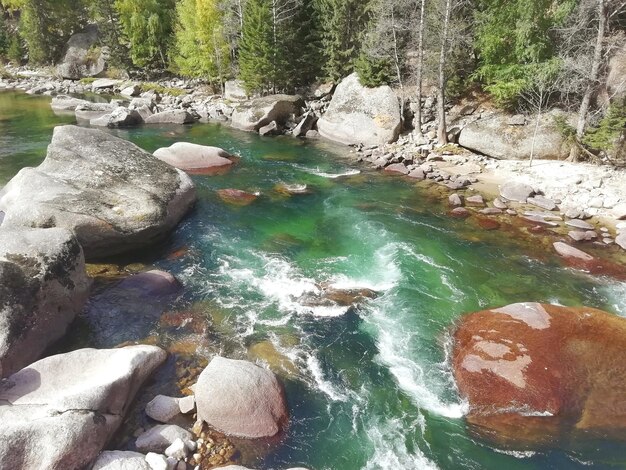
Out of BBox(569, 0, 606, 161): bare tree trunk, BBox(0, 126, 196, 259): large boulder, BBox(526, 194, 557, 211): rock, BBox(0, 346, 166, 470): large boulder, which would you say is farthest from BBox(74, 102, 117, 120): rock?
BBox(569, 0, 606, 161): bare tree trunk

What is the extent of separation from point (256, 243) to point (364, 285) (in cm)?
461

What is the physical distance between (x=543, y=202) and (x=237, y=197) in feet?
44.7

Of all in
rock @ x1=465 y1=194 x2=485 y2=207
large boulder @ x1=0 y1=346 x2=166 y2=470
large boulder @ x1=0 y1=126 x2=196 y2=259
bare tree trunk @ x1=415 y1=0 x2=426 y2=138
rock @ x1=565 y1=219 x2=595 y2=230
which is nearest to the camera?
large boulder @ x1=0 y1=346 x2=166 y2=470

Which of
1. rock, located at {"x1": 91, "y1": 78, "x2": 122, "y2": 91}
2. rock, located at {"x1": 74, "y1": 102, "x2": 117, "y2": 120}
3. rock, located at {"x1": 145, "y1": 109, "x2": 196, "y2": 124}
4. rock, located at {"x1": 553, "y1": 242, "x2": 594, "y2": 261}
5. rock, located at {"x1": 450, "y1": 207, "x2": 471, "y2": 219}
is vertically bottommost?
rock, located at {"x1": 553, "y1": 242, "x2": 594, "y2": 261}

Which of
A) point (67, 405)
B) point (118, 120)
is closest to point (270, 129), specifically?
point (118, 120)

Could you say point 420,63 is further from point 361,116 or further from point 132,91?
point 132,91

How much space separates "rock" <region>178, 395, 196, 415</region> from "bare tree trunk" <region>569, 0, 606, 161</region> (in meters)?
21.5

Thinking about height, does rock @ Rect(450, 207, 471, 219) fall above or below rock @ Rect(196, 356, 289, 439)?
below

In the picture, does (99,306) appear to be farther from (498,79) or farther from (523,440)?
(498,79)

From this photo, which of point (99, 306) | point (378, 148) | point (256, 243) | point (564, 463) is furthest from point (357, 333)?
point (378, 148)

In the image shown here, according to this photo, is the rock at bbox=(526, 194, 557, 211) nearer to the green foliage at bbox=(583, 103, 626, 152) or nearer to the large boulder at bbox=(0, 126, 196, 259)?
the green foliage at bbox=(583, 103, 626, 152)

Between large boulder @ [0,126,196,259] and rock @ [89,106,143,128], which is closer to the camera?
large boulder @ [0,126,196,259]

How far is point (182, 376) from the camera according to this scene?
938 centimetres

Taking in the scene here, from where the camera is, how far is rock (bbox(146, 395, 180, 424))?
830 cm
